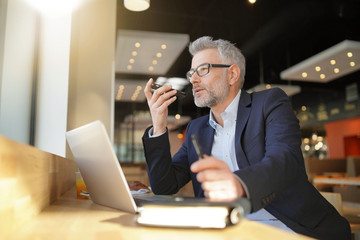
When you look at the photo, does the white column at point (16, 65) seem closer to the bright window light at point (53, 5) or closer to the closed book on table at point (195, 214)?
the bright window light at point (53, 5)

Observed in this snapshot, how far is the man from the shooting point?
2.83ft

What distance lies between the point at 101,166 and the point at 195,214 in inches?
12.6

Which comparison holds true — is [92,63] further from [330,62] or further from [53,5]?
[330,62]

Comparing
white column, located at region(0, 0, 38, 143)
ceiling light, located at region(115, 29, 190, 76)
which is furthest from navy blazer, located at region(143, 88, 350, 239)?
ceiling light, located at region(115, 29, 190, 76)

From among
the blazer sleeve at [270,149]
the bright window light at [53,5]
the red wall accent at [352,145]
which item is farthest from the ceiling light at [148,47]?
the red wall accent at [352,145]

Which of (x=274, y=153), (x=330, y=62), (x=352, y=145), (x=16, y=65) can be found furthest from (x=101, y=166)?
(x=352, y=145)

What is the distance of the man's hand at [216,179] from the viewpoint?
2.20 feet

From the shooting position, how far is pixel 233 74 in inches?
67.3

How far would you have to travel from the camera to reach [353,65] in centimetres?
546

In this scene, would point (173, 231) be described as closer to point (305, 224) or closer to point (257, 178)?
point (257, 178)

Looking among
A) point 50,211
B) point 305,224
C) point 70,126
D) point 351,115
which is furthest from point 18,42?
point 351,115

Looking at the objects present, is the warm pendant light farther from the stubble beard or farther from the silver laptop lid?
the silver laptop lid

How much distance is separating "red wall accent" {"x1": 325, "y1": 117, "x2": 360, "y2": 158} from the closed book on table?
12032 mm

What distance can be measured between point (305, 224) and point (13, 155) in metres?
1.07
